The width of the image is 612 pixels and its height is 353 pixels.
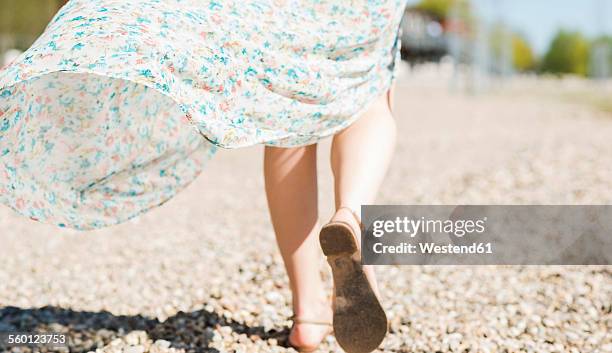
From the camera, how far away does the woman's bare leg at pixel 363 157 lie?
65.8 inches

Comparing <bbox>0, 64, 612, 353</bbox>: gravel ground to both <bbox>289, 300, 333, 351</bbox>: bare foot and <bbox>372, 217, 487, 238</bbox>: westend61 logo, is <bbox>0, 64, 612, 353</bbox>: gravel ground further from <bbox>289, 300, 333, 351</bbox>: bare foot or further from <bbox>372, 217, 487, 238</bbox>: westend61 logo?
<bbox>372, 217, 487, 238</bbox>: westend61 logo

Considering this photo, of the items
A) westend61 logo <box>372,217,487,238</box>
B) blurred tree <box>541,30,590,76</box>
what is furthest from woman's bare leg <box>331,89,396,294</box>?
blurred tree <box>541,30,590,76</box>

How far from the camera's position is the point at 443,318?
85.0 inches

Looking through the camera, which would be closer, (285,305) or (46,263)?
(285,305)

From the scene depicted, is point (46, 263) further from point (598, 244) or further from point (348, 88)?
point (598, 244)

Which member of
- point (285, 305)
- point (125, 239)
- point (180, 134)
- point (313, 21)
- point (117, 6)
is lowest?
point (125, 239)

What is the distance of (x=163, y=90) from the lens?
53.6 inches

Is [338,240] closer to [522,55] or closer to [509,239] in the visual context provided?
[509,239]

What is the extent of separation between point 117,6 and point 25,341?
1055 millimetres

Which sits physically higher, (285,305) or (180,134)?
(180,134)

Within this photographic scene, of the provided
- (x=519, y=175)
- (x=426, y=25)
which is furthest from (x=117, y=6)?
(x=426, y=25)

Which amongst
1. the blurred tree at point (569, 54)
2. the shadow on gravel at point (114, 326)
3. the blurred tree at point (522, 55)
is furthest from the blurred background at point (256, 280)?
the blurred tree at point (522, 55)

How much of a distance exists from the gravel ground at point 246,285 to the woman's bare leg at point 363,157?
1.56ft

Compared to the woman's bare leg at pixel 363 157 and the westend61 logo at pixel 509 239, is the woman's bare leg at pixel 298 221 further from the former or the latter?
the westend61 logo at pixel 509 239
